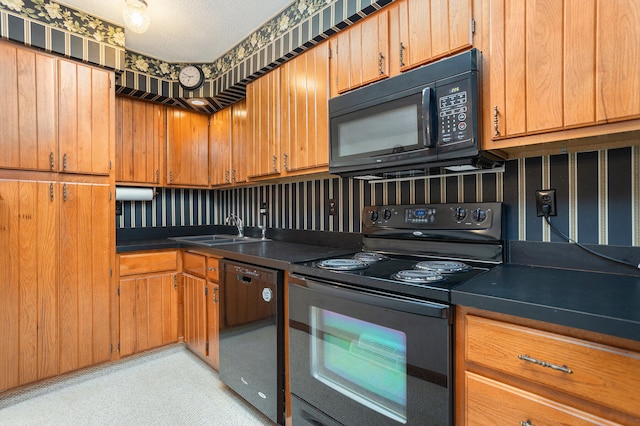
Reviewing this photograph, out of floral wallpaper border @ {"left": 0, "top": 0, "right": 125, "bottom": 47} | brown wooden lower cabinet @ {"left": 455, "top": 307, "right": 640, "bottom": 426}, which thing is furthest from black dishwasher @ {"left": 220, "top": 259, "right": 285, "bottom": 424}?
floral wallpaper border @ {"left": 0, "top": 0, "right": 125, "bottom": 47}

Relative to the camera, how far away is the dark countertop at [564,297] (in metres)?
0.73

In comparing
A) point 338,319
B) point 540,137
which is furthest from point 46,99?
point 540,137

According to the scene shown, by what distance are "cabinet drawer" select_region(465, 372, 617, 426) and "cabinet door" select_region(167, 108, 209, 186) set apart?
2850 mm

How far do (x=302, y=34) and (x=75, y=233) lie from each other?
2.04m

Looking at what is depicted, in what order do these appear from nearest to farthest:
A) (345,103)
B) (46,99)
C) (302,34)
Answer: (345,103), (302,34), (46,99)

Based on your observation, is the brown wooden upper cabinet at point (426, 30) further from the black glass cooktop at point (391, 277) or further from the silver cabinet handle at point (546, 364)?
the silver cabinet handle at point (546, 364)

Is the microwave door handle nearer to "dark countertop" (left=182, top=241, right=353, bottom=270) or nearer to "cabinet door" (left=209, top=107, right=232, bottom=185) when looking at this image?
"dark countertop" (left=182, top=241, right=353, bottom=270)

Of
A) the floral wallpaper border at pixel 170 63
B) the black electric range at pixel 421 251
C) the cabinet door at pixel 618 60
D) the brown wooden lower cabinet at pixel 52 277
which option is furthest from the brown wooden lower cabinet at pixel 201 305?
the cabinet door at pixel 618 60

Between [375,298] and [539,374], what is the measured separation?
0.51m

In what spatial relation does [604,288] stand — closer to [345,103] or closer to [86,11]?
[345,103]

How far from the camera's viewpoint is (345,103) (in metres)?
1.65

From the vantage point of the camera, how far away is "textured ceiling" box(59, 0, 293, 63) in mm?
2021

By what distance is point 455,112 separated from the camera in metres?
1.26

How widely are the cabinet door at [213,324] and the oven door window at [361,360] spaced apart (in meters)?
0.98
